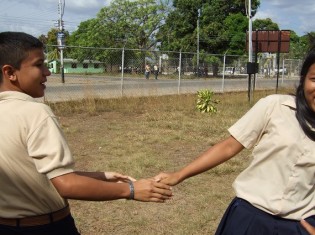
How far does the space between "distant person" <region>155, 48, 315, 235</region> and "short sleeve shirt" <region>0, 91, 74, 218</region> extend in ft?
2.71

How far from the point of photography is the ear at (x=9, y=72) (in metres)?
1.72

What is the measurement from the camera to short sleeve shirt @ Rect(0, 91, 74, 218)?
1.56 metres

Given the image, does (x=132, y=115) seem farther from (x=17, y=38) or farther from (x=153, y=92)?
(x=17, y=38)

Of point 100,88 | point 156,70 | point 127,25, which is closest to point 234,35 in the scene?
point 127,25

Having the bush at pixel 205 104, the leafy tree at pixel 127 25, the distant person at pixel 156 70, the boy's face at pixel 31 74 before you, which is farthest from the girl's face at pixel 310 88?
the leafy tree at pixel 127 25

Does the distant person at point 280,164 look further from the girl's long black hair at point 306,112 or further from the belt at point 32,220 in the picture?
the belt at point 32,220

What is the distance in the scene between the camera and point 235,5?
50.9 metres

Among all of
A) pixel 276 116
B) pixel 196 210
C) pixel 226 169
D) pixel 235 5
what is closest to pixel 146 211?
pixel 196 210

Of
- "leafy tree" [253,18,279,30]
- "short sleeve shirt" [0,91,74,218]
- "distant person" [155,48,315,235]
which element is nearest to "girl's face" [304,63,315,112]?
"distant person" [155,48,315,235]

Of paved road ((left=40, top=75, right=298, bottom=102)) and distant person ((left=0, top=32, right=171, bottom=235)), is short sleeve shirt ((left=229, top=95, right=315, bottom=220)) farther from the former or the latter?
paved road ((left=40, top=75, right=298, bottom=102))

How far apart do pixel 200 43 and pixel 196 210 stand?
43.3 meters

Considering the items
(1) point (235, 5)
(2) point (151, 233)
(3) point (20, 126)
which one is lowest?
(2) point (151, 233)

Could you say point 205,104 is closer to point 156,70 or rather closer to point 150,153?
point 150,153

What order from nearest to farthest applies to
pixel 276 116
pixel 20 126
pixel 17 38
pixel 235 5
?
1. pixel 20 126
2. pixel 17 38
3. pixel 276 116
4. pixel 235 5
